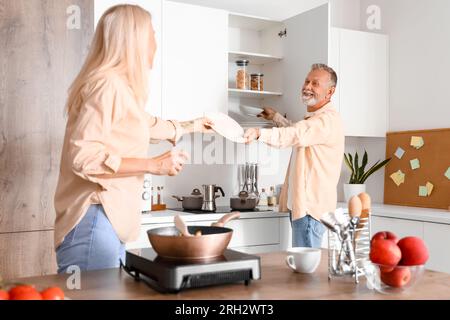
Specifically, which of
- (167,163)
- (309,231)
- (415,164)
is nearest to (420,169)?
(415,164)

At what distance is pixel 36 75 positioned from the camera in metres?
2.75

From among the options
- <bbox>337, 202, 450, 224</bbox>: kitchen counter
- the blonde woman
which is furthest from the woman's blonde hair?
<bbox>337, 202, 450, 224</bbox>: kitchen counter

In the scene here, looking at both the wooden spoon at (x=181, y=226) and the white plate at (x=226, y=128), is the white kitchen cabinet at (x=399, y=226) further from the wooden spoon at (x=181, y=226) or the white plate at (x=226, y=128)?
the wooden spoon at (x=181, y=226)

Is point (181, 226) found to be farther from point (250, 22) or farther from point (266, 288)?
point (250, 22)

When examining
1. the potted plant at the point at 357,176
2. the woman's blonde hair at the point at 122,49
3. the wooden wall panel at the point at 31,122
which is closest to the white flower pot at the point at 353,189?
the potted plant at the point at 357,176

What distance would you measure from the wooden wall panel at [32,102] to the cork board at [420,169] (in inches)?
102

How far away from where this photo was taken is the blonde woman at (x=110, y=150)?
64.8 inches

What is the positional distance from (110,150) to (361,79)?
9.39 feet

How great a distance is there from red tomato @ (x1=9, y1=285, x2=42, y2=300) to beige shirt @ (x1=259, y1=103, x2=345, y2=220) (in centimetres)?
194

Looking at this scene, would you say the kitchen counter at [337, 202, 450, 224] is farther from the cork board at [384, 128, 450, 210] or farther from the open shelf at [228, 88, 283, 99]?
the open shelf at [228, 88, 283, 99]

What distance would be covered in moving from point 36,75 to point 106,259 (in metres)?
1.42

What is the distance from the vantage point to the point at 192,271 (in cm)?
133

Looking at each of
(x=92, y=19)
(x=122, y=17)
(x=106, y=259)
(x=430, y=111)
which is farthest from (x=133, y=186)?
(x=430, y=111)

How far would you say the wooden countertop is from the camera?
1.31 metres
